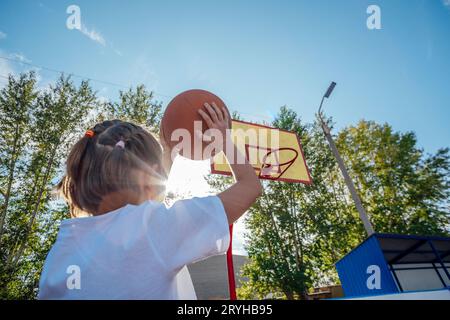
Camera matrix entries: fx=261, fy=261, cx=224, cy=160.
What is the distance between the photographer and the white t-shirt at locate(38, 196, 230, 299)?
0.89m

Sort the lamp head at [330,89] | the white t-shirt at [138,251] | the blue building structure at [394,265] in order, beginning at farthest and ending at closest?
1. the lamp head at [330,89]
2. the blue building structure at [394,265]
3. the white t-shirt at [138,251]

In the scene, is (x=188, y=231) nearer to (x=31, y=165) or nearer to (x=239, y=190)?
(x=239, y=190)

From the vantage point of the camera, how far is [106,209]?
3.73 feet

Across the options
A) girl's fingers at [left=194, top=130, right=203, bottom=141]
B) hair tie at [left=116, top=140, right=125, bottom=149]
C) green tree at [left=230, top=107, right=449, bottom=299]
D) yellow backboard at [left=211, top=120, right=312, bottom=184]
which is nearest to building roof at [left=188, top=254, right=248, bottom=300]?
green tree at [left=230, top=107, right=449, bottom=299]

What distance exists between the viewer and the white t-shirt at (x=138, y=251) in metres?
0.89

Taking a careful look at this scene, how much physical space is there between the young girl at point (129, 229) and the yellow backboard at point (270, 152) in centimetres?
491

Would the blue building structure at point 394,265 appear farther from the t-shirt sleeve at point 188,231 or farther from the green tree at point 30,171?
the green tree at point 30,171

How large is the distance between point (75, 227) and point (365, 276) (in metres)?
10.6

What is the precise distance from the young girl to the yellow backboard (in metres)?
4.91

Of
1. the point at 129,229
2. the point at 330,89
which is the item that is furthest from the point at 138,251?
the point at 330,89

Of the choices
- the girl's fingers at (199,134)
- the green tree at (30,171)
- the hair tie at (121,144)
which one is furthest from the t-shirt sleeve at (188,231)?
the green tree at (30,171)
